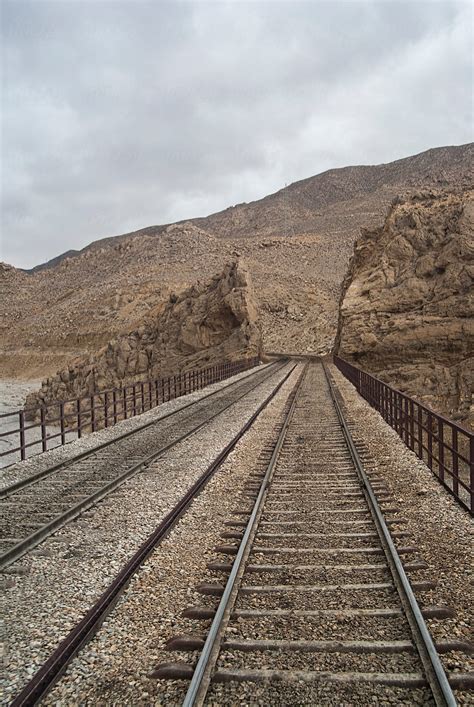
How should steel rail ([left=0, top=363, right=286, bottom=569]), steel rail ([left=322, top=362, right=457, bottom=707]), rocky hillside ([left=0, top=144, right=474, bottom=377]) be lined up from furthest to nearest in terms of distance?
rocky hillside ([left=0, top=144, right=474, bottom=377]), steel rail ([left=0, top=363, right=286, bottom=569]), steel rail ([left=322, top=362, right=457, bottom=707])

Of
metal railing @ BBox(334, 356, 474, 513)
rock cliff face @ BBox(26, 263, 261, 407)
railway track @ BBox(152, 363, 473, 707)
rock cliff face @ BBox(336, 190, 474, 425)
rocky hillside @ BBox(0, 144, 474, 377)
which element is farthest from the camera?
rocky hillside @ BBox(0, 144, 474, 377)

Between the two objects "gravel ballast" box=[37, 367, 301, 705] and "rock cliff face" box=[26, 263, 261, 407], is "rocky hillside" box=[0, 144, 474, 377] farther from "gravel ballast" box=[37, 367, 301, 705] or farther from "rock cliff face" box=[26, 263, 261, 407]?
"gravel ballast" box=[37, 367, 301, 705]

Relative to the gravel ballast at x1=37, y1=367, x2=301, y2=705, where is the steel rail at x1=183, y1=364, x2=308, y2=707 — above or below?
above

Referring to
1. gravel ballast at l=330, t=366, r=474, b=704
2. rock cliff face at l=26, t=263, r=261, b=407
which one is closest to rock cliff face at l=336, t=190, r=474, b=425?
rock cliff face at l=26, t=263, r=261, b=407

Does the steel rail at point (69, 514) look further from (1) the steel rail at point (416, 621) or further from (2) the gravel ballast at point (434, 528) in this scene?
(2) the gravel ballast at point (434, 528)

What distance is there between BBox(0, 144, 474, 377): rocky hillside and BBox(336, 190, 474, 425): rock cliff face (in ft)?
92.8

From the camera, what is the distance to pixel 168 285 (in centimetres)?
9075

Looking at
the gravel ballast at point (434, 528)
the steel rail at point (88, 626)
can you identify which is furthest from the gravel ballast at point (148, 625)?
the gravel ballast at point (434, 528)

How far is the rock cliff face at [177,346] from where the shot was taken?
4484 centimetres

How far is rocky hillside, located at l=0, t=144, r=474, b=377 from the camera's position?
78875 millimetres

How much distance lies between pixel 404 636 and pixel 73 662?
8.32 ft

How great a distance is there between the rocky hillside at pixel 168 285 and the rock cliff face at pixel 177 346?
10.4 m

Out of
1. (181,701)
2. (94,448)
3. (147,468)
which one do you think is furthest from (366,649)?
(94,448)

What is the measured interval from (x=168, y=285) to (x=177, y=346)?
46.8m
